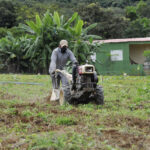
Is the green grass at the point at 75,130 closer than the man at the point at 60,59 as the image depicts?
Yes

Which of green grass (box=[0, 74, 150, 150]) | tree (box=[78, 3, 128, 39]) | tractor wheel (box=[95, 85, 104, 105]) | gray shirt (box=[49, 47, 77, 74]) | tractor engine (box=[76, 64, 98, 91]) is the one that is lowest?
green grass (box=[0, 74, 150, 150])

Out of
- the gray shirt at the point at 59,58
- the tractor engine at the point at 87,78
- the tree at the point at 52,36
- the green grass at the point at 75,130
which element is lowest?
the green grass at the point at 75,130

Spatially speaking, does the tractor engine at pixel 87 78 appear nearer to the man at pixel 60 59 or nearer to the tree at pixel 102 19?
the man at pixel 60 59

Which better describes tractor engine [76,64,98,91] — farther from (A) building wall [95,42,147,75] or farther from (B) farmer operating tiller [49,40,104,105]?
(A) building wall [95,42,147,75]

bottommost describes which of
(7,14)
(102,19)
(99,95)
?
(99,95)

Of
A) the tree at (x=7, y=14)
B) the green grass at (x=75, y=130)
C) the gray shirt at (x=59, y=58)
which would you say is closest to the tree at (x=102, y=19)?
the tree at (x=7, y=14)

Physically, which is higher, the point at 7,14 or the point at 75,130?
the point at 7,14

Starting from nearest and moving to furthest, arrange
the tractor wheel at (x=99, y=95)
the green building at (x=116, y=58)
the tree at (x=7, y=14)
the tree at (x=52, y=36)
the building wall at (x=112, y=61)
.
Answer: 1. the tractor wheel at (x=99, y=95)
2. the tree at (x=52, y=36)
3. the green building at (x=116, y=58)
4. the building wall at (x=112, y=61)
5. the tree at (x=7, y=14)

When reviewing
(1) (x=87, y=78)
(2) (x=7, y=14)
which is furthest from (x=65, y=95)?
(2) (x=7, y=14)

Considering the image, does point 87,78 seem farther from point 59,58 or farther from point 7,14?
point 7,14

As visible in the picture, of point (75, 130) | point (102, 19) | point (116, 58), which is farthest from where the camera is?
point (102, 19)

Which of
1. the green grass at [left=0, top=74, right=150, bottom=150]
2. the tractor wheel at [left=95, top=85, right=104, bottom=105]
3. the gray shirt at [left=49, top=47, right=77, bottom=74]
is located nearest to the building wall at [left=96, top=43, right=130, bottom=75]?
the gray shirt at [left=49, top=47, right=77, bottom=74]

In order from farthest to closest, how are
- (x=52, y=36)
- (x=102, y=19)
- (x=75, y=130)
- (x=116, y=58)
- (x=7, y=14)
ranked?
(x=7, y=14), (x=102, y=19), (x=116, y=58), (x=52, y=36), (x=75, y=130)

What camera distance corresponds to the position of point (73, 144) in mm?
3371
